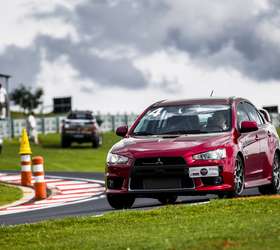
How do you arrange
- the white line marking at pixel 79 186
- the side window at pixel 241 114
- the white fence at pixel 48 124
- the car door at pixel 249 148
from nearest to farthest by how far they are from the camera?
the car door at pixel 249 148 < the side window at pixel 241 114 < the white line marking at pixel 79 186 < the white fence at pixel 48 124

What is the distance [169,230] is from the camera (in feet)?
38.5

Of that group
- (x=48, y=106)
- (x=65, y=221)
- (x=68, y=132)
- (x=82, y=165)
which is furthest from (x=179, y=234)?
(x=48, y=106)

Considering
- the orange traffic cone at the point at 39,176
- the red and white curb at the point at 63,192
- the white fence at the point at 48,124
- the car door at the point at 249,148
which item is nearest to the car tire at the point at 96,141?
the white fence at the point at 48,124

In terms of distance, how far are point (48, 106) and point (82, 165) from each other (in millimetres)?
46645

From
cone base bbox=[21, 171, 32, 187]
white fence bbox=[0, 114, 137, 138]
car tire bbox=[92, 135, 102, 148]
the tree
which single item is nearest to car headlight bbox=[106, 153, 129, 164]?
cone base bbox=[21, 171, 32, 187]

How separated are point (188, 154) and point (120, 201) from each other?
154cm

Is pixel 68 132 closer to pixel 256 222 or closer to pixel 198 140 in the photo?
pixel 198 140

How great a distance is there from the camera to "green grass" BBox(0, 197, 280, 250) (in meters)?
10.4

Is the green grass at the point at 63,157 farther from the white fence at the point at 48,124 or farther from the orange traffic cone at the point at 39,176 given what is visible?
the orange traffic cone at the point at 39,176

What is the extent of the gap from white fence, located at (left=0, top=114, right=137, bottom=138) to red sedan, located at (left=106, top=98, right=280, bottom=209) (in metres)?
48.1

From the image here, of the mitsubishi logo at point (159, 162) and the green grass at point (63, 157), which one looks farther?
the green grass at point (63, 157)

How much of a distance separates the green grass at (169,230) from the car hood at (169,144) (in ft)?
3.56

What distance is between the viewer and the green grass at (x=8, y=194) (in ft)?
76.7

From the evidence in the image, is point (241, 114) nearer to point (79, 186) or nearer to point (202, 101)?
point (202, 101)
